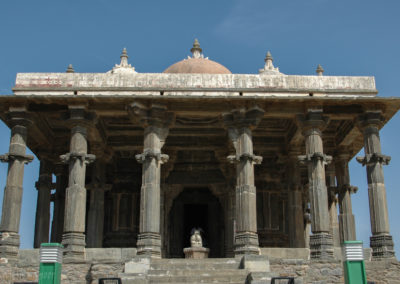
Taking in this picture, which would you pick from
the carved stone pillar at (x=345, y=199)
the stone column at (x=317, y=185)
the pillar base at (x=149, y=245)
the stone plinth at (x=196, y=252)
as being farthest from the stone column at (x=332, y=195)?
the pillar base at (x=149, y=245)

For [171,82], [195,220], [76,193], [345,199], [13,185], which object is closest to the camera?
[76,193]

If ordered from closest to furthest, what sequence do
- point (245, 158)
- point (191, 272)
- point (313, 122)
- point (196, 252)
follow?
point (191, 272), point (196, 252), point (245, 158), point (313, 122)

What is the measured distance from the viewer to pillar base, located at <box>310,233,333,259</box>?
15836 mm

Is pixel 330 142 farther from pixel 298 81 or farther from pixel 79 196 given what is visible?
pixel 79 196

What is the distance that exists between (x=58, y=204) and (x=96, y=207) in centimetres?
201

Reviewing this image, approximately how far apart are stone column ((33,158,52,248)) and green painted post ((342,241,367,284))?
1202 centimetres

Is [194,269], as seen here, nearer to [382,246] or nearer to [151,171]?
[151,171]

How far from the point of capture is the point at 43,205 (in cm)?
1988

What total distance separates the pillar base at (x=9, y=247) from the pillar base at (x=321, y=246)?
855cm

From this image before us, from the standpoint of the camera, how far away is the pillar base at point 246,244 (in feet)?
51.9

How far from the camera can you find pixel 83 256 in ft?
52.2

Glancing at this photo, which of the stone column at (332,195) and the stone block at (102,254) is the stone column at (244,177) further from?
the stone column at (332,195)

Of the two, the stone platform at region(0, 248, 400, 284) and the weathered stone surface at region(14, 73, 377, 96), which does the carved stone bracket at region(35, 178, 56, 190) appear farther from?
the stone platform at region(0, 248, 400, 284)

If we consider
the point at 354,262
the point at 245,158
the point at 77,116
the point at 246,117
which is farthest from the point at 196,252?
the point at 354,262
